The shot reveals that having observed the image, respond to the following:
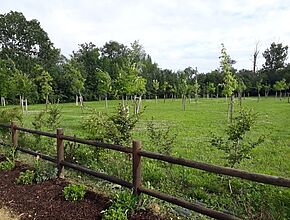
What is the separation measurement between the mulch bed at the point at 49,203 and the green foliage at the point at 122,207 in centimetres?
14

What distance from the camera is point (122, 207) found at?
440cm

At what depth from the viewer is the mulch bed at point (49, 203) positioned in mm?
4625

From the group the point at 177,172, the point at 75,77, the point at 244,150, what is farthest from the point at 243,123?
the point at 75,77

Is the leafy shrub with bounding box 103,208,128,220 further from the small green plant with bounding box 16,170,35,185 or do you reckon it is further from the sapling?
the small green plant with bounding box 16,170,35,185

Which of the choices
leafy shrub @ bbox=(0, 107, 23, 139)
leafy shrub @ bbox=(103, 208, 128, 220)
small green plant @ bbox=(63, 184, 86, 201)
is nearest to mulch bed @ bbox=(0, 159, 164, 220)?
small green plant @ bbox=(63, 184, 86, 201)

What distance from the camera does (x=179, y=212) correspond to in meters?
4.80

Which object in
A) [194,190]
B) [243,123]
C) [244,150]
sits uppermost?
[243,123]

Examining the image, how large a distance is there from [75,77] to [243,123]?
34177 millimetres

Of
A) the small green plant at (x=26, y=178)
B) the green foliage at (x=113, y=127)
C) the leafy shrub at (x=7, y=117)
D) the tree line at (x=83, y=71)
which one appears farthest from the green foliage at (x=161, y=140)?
the tree line at (x=83, y=71)

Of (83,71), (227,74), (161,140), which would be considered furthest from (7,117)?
(83,71)

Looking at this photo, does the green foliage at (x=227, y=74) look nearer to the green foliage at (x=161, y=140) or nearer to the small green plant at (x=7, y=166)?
the green foliage at (x=161, y=140)

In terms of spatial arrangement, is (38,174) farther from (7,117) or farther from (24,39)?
(24,39)

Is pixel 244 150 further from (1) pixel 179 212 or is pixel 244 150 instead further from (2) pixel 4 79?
(2) pixel 4 79

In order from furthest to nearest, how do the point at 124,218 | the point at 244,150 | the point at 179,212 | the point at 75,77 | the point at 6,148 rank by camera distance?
the point at 75,77
the point at 6,148
the point at 244,150
the point at 179,212
the point at 124,218
